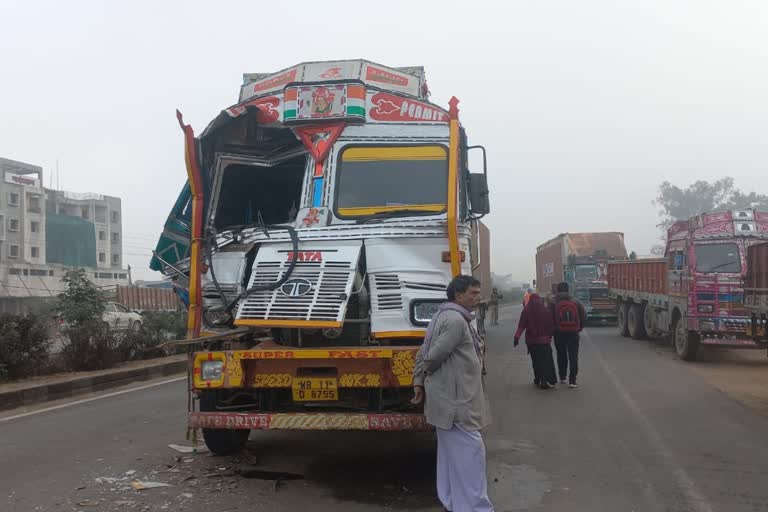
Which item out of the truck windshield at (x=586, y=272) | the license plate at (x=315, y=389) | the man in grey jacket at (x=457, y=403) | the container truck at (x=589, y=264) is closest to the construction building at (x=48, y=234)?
the container truck at (x=589, y=264)

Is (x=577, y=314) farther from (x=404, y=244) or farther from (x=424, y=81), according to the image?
(x=404, y=244)

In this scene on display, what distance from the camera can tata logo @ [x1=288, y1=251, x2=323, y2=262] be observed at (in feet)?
18.3

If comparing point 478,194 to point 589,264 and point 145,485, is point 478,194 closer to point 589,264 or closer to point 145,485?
point 145,485

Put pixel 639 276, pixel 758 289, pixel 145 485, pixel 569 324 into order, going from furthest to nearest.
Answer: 1. pixel 639 276
2. pixel 758 289
3. pixel 569 324
4. pixel 145 485

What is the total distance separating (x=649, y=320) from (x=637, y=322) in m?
1.38

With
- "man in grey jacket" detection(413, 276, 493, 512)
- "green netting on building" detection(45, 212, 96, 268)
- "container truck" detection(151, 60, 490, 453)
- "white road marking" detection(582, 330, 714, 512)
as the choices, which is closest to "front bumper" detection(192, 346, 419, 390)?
"container truck" detection(151, 60, 490, 453)

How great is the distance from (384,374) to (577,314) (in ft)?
21.4

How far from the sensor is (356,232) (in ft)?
18.6

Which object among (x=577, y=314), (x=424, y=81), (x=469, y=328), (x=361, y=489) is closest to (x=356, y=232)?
(x=469, y=328)

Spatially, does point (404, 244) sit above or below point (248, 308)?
above

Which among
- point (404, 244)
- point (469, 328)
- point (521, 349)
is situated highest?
point (404, 244)

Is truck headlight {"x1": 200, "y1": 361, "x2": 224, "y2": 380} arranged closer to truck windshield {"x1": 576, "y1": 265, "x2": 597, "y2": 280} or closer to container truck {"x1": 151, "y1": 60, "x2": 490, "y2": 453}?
container truck {"x1": 151, "y1": 60, "x2": 490, "y2": 453}

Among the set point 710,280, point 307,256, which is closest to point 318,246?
point 307,256

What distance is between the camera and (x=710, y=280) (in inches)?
539
